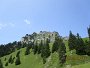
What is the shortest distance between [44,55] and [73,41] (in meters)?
21.8

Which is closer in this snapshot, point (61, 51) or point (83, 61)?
point (83, 61)

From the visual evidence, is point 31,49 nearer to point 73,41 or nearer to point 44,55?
point 44,55

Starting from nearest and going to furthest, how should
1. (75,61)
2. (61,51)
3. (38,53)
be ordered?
(75,61), (61,51), (38,53)

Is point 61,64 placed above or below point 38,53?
below

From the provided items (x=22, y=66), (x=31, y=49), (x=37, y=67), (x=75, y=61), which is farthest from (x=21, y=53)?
(x=75, y=61)

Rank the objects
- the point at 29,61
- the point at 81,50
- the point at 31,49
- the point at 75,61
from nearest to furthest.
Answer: the point at 75,61, the point at 81,50, the point at 29,61, the point at 31,49

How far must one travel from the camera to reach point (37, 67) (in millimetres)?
129125

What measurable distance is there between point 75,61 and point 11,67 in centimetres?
6613

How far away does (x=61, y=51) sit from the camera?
11262 cm

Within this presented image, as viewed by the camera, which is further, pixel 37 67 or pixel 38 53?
pixel 38 53

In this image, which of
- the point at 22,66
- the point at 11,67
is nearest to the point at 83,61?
the point at 22,66

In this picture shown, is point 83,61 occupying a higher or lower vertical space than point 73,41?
lower

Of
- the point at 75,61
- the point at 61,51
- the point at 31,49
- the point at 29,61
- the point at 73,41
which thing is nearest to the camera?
the point at 75,61

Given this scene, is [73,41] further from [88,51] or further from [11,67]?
→ [11,67]
